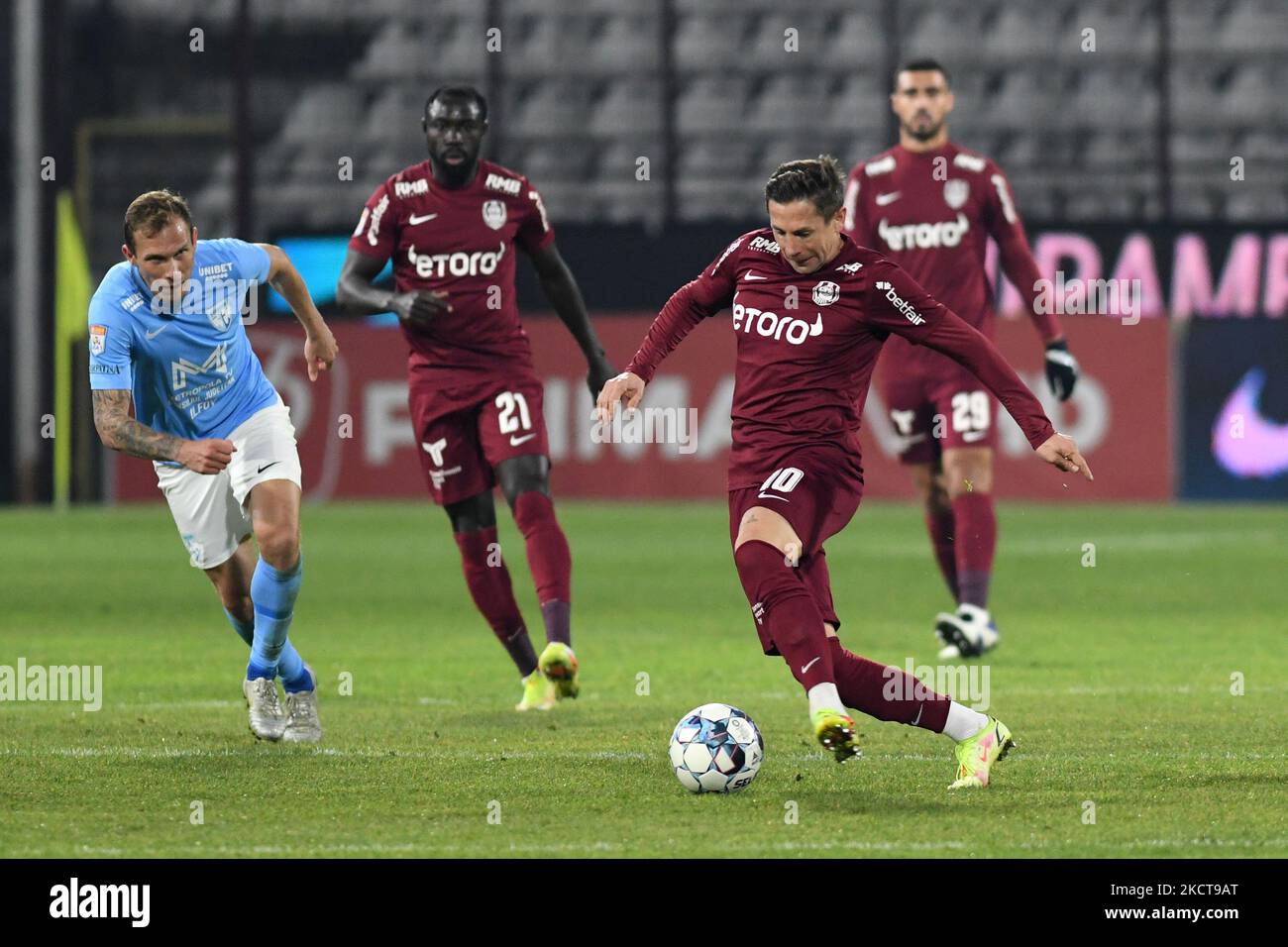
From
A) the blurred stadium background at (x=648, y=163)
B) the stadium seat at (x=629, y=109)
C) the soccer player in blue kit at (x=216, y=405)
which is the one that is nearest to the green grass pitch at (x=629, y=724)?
the soccer player in blue kit at (x=216, y=405)

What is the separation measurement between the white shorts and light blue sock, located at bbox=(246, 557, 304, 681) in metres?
0.28

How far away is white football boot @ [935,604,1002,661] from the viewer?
9.48 metres

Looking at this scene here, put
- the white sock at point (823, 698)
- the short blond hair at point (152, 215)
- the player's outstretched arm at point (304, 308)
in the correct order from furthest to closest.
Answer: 1. the player's outstretched arm at point (304, 308)
2. the short blond hair at point (152, 215)
3. the white sock at point (823, 698)

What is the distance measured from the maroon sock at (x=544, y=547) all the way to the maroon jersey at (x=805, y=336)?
176 centimetres

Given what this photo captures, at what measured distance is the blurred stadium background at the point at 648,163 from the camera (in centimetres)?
1992

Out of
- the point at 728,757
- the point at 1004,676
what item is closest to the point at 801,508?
the point at 728,757

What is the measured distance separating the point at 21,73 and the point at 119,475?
5230mm

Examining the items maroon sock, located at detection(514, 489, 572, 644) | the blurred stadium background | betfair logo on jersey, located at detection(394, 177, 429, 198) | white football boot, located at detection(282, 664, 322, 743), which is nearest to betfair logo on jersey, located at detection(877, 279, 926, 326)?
maroon sock, located at detection(514, 489, 572, 644)

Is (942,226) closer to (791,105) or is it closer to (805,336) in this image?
(805,336)

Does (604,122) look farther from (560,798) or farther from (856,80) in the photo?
(560,798)

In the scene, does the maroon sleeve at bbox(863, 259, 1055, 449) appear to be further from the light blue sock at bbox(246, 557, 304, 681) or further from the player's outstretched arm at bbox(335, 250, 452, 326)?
the player's outstretched arm at bbox(335, 250, 452, 326)

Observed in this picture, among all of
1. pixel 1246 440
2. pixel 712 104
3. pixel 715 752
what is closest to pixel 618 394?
pixel 715 752

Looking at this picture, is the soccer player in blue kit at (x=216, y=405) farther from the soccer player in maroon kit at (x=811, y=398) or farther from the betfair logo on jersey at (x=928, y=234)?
the betfair logo on jersey at (x=928, y=234)

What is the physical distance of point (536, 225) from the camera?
8469mm
